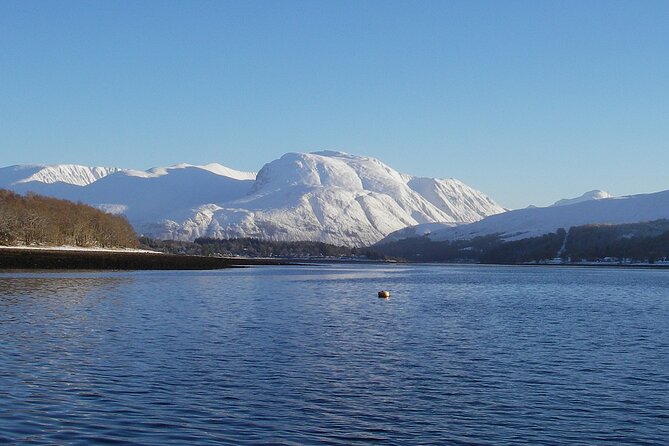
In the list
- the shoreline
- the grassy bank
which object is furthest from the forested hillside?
the grassy bank

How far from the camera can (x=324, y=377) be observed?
32.4 m

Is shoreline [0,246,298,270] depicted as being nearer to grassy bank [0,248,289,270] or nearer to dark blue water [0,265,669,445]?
grassy bank [0,248,289,270]

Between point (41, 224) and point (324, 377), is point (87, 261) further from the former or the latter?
point (324, 377)

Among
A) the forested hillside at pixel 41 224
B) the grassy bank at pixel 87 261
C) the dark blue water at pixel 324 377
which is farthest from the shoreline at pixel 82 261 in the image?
the dark blue water at pixel 324 377

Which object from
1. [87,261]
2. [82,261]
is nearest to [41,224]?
[87,261]

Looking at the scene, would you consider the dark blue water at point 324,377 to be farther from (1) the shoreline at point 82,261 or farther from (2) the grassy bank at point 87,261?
(2) the grassy bank at point 87,261

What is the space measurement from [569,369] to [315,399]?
12554 mm

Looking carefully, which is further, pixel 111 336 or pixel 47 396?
pixel 111 336

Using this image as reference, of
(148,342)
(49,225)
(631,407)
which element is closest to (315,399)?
(631,407)

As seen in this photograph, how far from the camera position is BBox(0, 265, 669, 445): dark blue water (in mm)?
24031

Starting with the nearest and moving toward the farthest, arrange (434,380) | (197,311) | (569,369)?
1. (434,380)
2. (569,369)
3. (197,311)

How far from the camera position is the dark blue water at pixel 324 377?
78.8ft

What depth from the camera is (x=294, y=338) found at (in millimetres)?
44281

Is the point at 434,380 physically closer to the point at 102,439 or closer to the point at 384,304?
the point at 102,439
